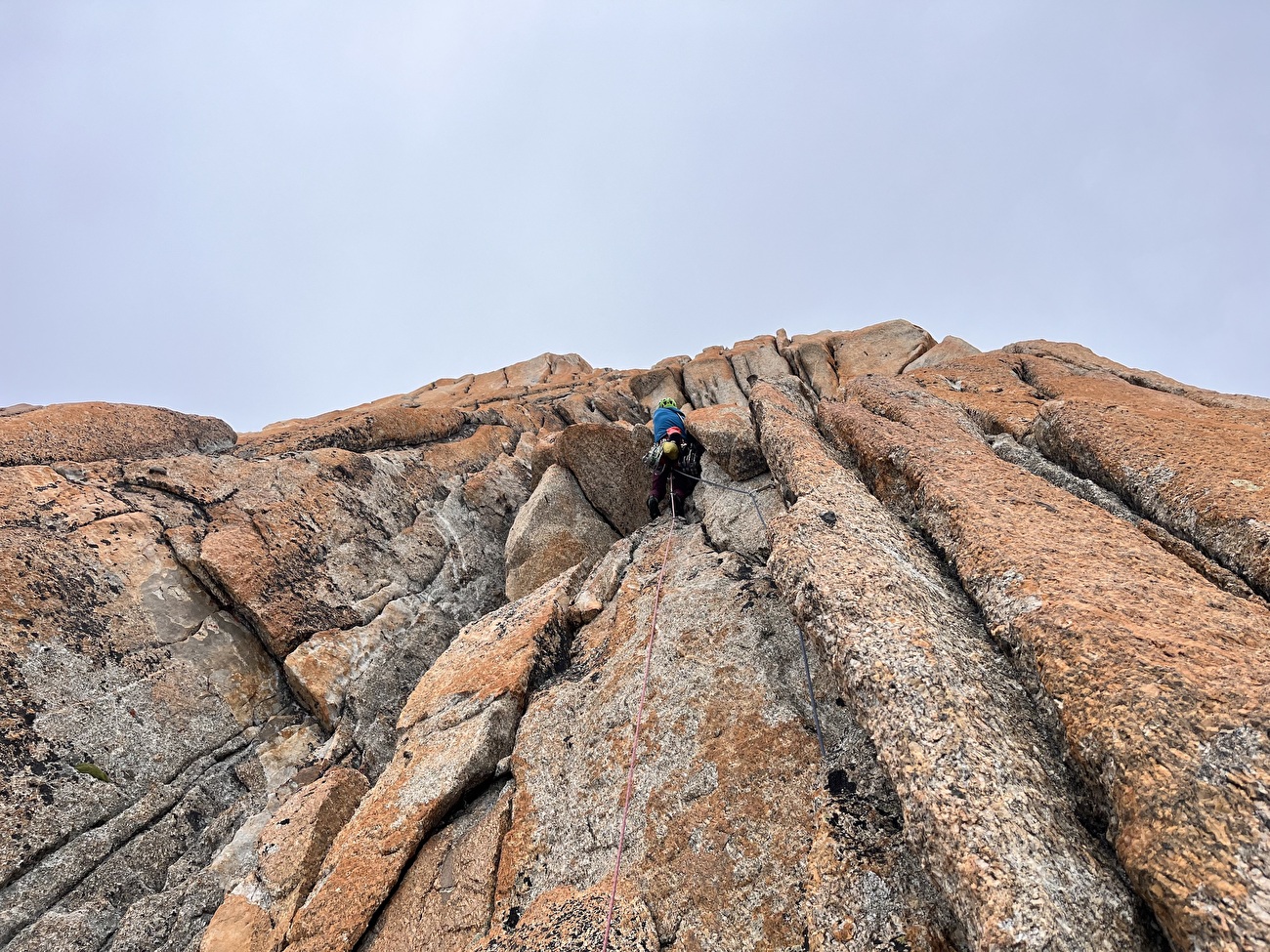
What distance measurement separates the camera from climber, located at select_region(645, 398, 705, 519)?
53.3ft

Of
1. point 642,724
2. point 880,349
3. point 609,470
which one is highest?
point 880,349

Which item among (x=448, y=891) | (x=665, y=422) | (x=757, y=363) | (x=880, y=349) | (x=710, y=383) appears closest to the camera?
(x=448, y=891)

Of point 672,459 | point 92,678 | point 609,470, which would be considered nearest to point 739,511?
point 672,459

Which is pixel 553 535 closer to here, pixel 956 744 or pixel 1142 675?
pixel 956 744

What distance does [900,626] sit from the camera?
6.49m

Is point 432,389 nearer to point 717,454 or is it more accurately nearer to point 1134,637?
point 717,454

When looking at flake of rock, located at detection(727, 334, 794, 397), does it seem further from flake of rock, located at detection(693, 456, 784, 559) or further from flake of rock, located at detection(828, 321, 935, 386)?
flake of rock, located at detection(693, 456, 784, 559)

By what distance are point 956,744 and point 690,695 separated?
4.32 meters

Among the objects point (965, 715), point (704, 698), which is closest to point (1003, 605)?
point (965, 715)

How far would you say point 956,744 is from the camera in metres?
5.32

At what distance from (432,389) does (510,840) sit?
45.7 m

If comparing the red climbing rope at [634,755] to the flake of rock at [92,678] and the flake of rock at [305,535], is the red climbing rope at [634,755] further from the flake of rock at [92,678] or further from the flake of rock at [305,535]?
the flake of rock at [92,678]

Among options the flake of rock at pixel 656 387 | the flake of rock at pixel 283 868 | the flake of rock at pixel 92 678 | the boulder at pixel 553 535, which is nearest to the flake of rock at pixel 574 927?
the flake of rock at pixel 283 868

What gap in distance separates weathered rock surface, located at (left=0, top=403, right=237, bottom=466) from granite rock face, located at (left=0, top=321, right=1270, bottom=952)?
12cm
